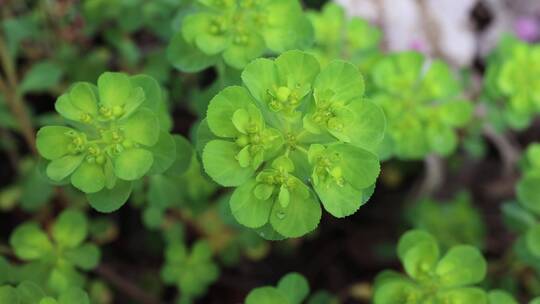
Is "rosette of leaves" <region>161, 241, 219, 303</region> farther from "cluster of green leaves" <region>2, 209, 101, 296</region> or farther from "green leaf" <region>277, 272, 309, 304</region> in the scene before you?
"green leaf" <region>277, 272, 309, 304</region>

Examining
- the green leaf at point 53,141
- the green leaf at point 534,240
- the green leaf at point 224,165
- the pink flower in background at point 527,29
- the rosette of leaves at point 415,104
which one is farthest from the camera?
the pink flower in background at point 527,29

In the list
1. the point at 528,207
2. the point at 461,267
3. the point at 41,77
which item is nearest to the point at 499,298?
the point at 461,267

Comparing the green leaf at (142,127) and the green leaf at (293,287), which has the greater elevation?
the green leaf at (142,127)

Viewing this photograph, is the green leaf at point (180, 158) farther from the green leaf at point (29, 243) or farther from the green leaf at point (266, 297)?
the green leaf at point (29, 243)

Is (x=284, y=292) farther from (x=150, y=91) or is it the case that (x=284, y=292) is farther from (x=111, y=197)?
→ (x=150, y=91)

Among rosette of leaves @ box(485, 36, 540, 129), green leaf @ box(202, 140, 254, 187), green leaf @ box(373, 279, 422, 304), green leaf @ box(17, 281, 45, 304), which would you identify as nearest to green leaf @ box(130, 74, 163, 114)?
green leaf @ box(202, 140, 254, 187)

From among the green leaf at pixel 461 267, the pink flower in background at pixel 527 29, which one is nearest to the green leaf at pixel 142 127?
the green leaf at pixel 461 267
